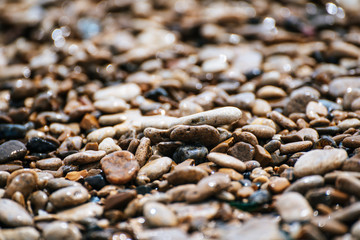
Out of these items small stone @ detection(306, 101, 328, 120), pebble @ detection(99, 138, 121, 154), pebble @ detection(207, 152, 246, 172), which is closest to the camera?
pebble @ detection(207, 152, 246, 172)

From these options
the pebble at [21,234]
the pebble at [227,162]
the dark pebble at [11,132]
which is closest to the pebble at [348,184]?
the pebble at [227,162]

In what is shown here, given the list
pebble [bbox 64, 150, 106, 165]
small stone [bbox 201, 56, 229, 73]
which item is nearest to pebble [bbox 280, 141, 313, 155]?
pebble [bbox 64, 150, 106, 165]

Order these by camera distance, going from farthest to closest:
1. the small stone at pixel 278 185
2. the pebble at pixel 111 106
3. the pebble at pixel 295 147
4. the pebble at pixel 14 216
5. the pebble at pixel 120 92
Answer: the pebble at pixel 120 92 < the pebble at pixel 111 106 < the pebble at pixel 295 147 < the small stone at pixel 278 185 < the pebble at pixel 14 216

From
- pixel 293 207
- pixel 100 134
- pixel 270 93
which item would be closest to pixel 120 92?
pixel 100 134

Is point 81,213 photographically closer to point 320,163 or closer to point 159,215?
point 159,215

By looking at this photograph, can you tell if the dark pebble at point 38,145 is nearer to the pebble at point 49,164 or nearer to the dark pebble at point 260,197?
the pebble at point 49,164

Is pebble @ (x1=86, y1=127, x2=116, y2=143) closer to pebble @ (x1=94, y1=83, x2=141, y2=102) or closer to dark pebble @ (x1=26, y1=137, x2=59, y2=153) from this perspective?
dark pebble @ (x1=26, y1=137, x2=59, y2=153)
